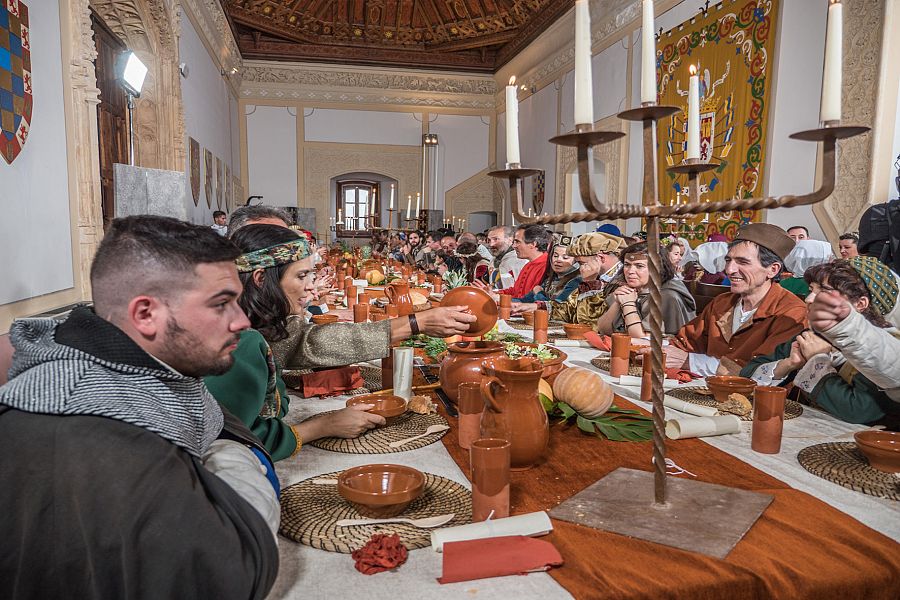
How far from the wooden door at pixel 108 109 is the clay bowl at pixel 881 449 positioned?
5.78 meters

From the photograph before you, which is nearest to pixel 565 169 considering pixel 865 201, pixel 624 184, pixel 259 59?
pixel 624 184

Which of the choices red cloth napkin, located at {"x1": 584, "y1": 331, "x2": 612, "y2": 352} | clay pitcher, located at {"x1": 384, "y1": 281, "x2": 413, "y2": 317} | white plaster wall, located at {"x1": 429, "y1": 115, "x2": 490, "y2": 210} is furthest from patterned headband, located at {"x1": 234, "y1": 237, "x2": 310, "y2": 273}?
white plaster wall, located at {"x1": 429, "y1": 115, "x2": 490, "y2": 210}

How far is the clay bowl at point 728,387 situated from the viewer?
182cm

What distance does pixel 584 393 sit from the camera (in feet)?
5.30

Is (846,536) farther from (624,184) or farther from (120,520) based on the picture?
(624,184)

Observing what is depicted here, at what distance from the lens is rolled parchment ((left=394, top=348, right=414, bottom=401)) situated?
1787 millimetres

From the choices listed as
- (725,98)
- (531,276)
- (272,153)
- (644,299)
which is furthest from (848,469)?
(272,153)

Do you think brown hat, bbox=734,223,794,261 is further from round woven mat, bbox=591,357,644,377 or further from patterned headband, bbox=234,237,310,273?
patterned headband, bbox=234,237,310,273

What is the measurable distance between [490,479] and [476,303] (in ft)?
3.04

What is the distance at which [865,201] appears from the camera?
211 inches

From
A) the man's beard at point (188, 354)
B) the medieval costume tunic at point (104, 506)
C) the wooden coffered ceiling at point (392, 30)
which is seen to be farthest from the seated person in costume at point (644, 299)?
the wooden coffered ceiling at point (392, 30)

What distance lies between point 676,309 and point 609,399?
1.68 meters

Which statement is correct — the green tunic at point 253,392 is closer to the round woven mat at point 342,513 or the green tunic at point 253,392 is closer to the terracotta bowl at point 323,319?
the round woven mat at point 342,513

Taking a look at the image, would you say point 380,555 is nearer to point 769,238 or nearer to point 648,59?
point 648,59
